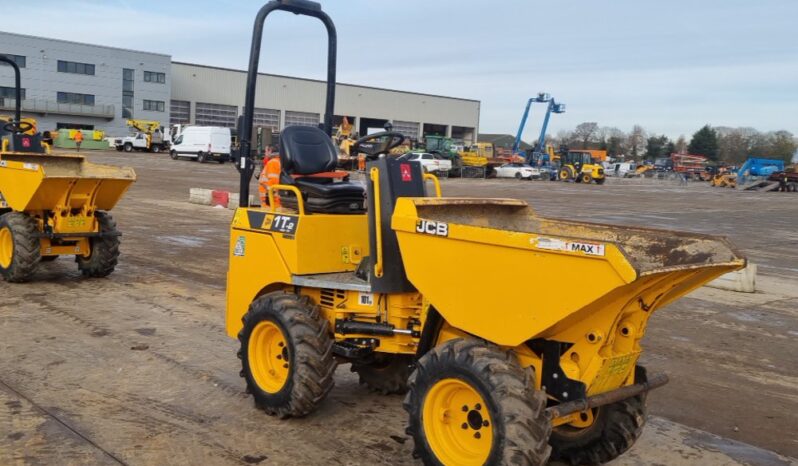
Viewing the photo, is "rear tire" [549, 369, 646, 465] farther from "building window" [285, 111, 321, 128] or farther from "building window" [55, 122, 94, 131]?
"building window" [285, 111, 321, 128]

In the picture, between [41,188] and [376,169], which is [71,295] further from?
[376,169]

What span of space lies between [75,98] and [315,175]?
70866mm

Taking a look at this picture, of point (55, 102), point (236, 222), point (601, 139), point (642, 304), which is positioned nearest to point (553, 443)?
point (642, 304)

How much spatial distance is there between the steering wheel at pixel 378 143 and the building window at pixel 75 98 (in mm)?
70869

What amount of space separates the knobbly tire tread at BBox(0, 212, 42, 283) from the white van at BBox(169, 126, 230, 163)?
37899 millimetres

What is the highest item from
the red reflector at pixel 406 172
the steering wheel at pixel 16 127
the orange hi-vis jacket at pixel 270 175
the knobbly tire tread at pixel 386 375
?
the steering wheel at pixel 16 127

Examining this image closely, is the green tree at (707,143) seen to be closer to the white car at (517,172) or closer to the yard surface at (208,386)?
the white car at (517,172)

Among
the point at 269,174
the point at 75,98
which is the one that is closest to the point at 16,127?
the point at 269,174

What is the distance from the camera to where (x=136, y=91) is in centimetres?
7094

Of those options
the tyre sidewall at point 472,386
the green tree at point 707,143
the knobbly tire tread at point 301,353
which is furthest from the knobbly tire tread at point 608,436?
the green tree at point 707,143

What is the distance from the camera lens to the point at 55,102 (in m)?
66.6

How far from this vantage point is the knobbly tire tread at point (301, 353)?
439cm

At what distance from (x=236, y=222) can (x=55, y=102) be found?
69488 mm

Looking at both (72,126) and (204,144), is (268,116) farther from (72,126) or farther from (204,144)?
(204,144)
